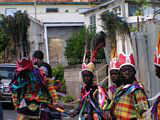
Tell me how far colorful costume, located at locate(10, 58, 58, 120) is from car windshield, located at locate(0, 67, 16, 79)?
8609 mm

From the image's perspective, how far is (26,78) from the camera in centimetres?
652

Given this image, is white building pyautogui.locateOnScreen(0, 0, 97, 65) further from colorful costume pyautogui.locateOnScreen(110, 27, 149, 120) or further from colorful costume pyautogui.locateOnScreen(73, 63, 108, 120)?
colorful costume pyautogui.locateOnScreen(110, 27, 149, 120)

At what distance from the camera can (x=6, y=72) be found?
15.2 m

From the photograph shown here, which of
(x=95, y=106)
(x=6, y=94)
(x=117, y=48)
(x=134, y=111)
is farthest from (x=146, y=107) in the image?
(x=6, y=94)

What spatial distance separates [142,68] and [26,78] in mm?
4478

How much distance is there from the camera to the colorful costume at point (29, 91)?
6438 mm

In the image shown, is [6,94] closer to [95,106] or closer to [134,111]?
[95,106]

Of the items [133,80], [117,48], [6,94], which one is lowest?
[6,94]

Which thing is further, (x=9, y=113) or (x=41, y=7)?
(x=41, y=7)

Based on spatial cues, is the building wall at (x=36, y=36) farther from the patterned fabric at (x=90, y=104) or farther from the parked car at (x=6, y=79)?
the patterned fabric at (x=90, y=104)

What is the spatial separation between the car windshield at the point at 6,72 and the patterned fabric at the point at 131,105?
10.8 metres

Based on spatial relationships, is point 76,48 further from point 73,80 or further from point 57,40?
point 57,40

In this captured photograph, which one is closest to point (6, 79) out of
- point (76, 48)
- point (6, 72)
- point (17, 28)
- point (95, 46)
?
point (6, 72)

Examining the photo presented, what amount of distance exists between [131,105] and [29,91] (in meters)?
2.46
